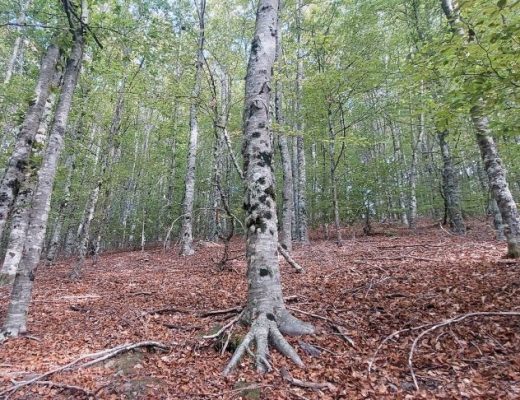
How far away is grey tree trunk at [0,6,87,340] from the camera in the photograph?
5588 millimetres

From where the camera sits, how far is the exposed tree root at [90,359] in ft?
12.2

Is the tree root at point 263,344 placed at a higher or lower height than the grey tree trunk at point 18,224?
lower

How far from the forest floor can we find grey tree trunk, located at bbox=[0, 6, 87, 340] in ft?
1.53

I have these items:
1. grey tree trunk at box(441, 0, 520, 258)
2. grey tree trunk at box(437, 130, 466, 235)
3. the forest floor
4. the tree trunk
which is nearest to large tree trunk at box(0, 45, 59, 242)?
the forest floor

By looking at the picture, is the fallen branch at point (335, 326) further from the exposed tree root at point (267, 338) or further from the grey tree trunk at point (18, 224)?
the grey tree trunk at point (18, 224)

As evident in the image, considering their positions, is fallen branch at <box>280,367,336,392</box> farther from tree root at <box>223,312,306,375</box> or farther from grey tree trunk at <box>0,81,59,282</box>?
grey tree trunk at <box>0,81,59,282</box>

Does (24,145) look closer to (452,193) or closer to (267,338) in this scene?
(267,338)

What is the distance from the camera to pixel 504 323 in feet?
14.8

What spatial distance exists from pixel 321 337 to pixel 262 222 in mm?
1866

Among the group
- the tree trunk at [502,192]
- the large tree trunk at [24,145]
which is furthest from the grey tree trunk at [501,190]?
the large tree trunk at [24,145]

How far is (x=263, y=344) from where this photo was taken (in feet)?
14.0

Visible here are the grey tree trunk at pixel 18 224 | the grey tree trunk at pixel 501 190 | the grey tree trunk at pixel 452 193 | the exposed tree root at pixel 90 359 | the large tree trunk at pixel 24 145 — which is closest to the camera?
the exposed tree root at pixel 90 359

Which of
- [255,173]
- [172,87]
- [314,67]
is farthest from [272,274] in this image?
[314,67]

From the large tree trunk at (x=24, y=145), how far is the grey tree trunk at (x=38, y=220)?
4.80 ft
